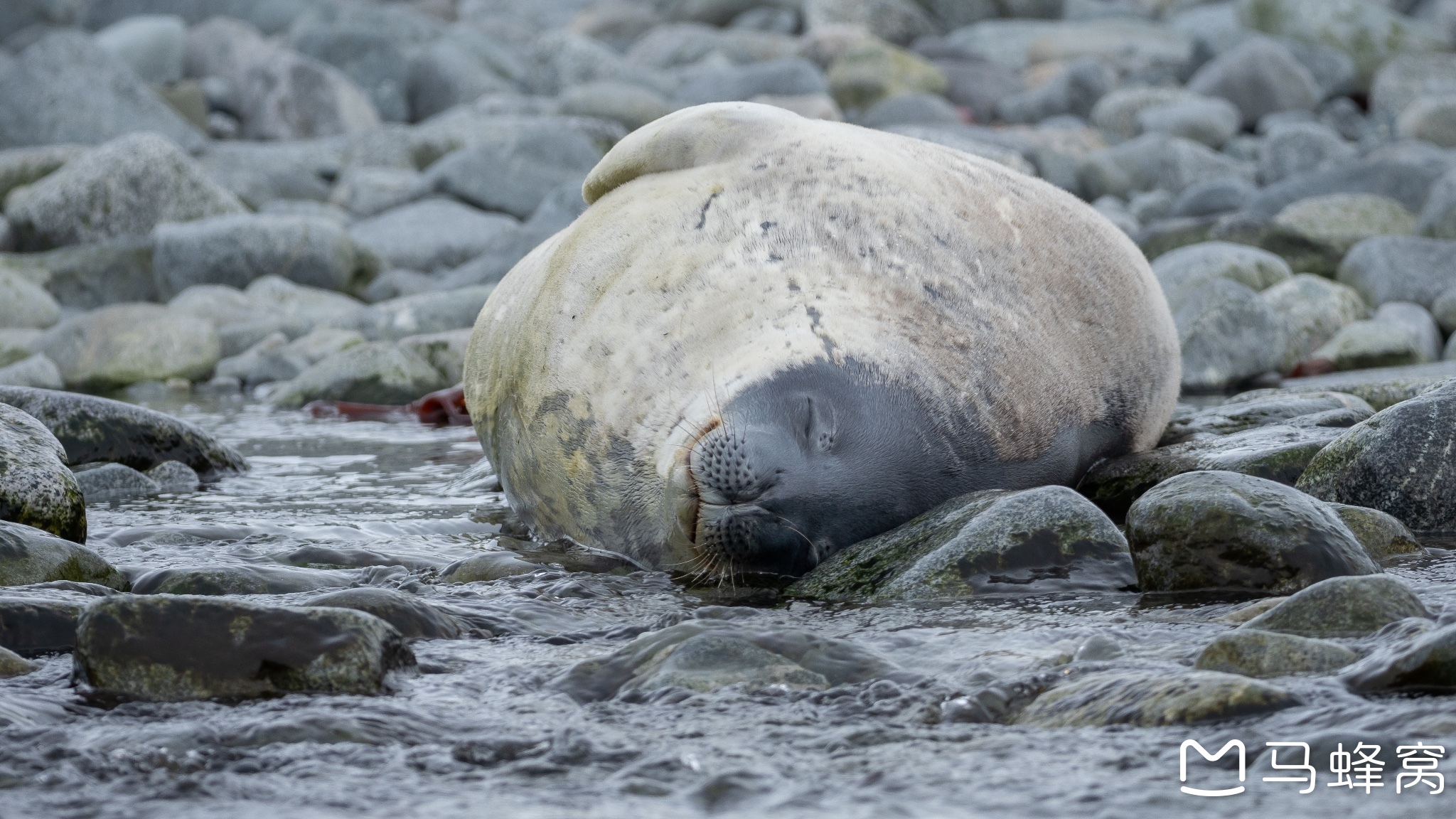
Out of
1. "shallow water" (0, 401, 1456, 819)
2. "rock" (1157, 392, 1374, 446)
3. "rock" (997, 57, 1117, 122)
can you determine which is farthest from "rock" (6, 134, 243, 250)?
"rock" (997, 57, 1117, 122)

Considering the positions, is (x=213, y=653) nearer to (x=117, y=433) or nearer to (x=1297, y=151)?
(x=117, y=433)

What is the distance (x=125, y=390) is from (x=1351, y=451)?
8141 millimetres

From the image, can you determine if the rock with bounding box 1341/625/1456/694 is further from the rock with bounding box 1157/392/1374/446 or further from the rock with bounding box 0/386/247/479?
the rock with bounding box 0/386/247/479

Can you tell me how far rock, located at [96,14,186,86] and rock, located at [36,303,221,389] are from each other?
15405mm

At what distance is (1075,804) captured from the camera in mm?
2311

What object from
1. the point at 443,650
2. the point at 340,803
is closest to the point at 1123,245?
the point at 443,650

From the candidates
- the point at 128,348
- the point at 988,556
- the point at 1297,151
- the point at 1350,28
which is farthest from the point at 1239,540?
the point at 1350,28

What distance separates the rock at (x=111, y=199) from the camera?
14.4 m

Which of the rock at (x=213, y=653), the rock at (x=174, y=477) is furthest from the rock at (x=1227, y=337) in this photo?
the rock at (x=213, y=653)

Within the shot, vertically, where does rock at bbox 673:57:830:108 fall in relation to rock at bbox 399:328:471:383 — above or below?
above

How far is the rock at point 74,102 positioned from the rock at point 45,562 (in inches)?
668

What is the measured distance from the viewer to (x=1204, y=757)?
8.09ft

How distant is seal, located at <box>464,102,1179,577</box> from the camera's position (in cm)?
392

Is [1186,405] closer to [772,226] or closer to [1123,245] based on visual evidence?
[1123,245]
